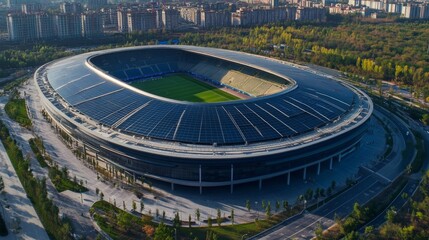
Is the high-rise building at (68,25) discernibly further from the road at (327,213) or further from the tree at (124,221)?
the road at (327,213)

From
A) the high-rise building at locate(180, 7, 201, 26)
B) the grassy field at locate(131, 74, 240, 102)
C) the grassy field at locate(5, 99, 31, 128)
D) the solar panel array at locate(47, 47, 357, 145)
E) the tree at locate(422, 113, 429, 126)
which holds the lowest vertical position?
the tree at locate(422, 113, 429, 126)

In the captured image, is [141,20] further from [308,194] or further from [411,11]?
[411,11]

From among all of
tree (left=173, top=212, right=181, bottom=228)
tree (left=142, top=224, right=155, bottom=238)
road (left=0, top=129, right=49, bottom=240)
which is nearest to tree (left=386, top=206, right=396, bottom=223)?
tree (left=173, top=212, right=181, bottom=228)

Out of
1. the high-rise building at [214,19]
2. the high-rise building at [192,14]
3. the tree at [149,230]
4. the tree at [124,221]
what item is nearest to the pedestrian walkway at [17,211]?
the tree at [124,221]

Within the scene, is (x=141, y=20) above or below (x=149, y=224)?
above

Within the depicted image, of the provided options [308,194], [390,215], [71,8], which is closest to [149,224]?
[308,194]

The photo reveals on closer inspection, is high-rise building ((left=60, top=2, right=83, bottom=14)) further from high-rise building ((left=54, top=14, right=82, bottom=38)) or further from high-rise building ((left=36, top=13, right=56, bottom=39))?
high-rise building ((left=36, top=13, right=56, bottom=39))
